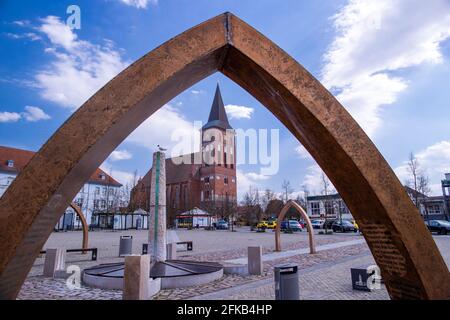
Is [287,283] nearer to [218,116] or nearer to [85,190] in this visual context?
[85,190]

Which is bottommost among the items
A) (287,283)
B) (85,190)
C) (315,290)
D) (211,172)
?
(315,290)

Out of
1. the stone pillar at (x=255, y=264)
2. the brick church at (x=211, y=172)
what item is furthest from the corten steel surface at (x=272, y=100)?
the brick church at (x=211, y=172)

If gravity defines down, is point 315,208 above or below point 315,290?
above

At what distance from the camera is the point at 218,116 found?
74812mm

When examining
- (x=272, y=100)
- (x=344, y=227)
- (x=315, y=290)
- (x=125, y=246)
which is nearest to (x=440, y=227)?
(x=344, y=227)

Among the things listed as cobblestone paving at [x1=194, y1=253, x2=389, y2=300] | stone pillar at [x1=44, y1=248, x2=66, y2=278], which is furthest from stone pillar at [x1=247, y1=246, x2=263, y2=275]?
stone pillar at [x1=44, y1=248, x2=66, y2=278]

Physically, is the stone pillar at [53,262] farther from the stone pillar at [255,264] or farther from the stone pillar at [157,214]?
the stone pillar at [255,264]

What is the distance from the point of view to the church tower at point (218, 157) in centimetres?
7262

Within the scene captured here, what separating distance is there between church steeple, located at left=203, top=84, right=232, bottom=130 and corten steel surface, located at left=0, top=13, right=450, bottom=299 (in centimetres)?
6977

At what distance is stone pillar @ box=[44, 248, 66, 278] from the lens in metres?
9.91

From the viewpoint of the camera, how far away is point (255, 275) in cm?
987

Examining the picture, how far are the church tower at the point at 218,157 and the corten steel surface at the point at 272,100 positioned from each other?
67.3 metres

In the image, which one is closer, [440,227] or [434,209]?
[440,227]

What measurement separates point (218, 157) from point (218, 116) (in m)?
9.65
